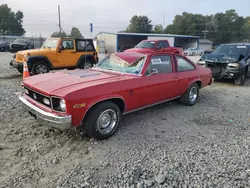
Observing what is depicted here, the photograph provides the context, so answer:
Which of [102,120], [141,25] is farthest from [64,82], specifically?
[141,25]

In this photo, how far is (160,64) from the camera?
461cm

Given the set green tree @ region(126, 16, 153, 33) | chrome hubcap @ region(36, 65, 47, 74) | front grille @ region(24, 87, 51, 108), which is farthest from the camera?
green tree @ region(126, 16, 153, 33)

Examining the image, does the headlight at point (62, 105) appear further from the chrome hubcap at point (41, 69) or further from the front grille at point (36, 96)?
the chrome hubcap at point (41, 69)

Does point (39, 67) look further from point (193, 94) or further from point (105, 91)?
point (193, 94)

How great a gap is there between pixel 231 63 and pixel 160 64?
5.19 meters

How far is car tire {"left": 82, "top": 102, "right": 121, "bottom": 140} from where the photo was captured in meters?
3.33

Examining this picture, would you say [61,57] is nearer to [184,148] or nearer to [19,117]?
[19,117]

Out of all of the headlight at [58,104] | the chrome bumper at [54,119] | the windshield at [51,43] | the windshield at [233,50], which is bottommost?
the chrome bumper at [54,119]

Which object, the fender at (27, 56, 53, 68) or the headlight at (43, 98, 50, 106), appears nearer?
the headlight at (43, 98, 50, 106)

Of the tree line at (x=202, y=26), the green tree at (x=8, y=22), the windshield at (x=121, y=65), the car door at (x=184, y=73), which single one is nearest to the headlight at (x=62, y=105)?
the windshield at (x=121, y=65)

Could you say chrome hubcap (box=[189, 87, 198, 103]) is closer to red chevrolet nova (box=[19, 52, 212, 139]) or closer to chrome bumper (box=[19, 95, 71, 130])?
red chevrolet nova (box=[19, 52, 212, 139])

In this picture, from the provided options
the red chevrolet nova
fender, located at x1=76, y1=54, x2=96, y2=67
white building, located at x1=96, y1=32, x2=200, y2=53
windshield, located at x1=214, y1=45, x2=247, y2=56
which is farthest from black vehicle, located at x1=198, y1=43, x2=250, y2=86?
white building, located at x1=96, y1=32, x2=200, y2=53

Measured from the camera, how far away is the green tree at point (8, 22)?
207 ft

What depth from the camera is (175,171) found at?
112 inches
